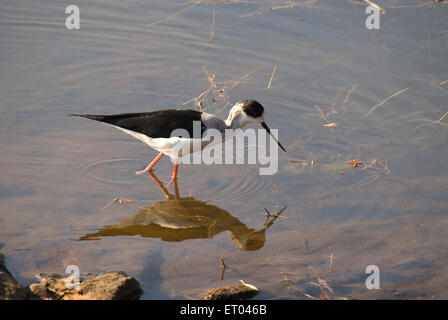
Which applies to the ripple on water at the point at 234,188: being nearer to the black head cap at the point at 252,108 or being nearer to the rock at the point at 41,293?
the black head cap at the point at 252,108

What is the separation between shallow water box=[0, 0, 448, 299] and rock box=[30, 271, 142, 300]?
278 mm

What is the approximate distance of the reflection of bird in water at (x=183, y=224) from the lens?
5301 millimetres

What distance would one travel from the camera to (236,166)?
21.0ft

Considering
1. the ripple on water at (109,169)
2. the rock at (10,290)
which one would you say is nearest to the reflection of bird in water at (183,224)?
the ripple on water at (109,169)

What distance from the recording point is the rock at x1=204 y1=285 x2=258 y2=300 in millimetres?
4410

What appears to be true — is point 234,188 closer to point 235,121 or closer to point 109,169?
point 235,121

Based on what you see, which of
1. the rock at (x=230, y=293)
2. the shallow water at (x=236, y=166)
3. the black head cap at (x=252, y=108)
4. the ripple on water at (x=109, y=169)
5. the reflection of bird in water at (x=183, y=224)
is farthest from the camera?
the black head cap at (x=252, y=108)

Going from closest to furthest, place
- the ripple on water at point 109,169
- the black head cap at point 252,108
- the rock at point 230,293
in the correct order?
the rock at point 230,293, the ripple on water at point 109,169, the black head cap at point 252,108

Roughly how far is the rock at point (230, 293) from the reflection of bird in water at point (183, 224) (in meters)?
0.75

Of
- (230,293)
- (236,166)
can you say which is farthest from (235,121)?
(230,293)

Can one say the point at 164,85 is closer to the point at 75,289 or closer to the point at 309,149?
the point at 309,149

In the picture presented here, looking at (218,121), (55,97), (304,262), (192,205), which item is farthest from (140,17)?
(304,262)

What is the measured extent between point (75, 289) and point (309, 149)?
11.2ft

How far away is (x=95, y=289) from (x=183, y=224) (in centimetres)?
146
